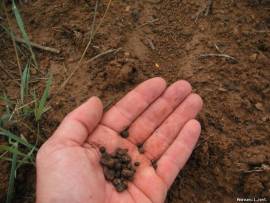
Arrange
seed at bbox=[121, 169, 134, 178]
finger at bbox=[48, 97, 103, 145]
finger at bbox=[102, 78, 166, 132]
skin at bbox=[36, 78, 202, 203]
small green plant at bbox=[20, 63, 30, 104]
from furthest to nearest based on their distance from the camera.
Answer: small green plant at bbox=[20, 63, 30, 104] → finger at bbox=[102, 78, 166, 132] → seed at bbox=[121, 169, 134, 178] → finger at bbox=[48, 97, 103, 145] → skin at bbox=[36, 78, 202, 203]

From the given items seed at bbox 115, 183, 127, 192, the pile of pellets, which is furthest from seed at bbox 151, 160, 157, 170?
seed at bbox 115, 183, 127, 192

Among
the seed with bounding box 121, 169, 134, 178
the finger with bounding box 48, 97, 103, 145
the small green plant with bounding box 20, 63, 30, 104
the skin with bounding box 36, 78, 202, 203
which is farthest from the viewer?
the small green plant with bounding box 20, 63, 30, 104

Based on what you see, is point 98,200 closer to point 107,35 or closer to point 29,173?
point 29,173

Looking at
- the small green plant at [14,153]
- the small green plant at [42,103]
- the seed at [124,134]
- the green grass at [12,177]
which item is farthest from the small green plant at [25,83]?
the seed at [124,134]

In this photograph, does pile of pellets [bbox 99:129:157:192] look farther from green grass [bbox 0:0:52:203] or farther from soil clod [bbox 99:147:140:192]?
green grass [bbox 0:0:52:203]

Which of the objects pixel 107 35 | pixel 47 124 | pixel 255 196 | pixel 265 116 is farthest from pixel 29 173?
pixel 265 116

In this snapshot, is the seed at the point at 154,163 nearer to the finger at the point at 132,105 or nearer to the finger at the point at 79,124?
the finger at the point at 132,105
